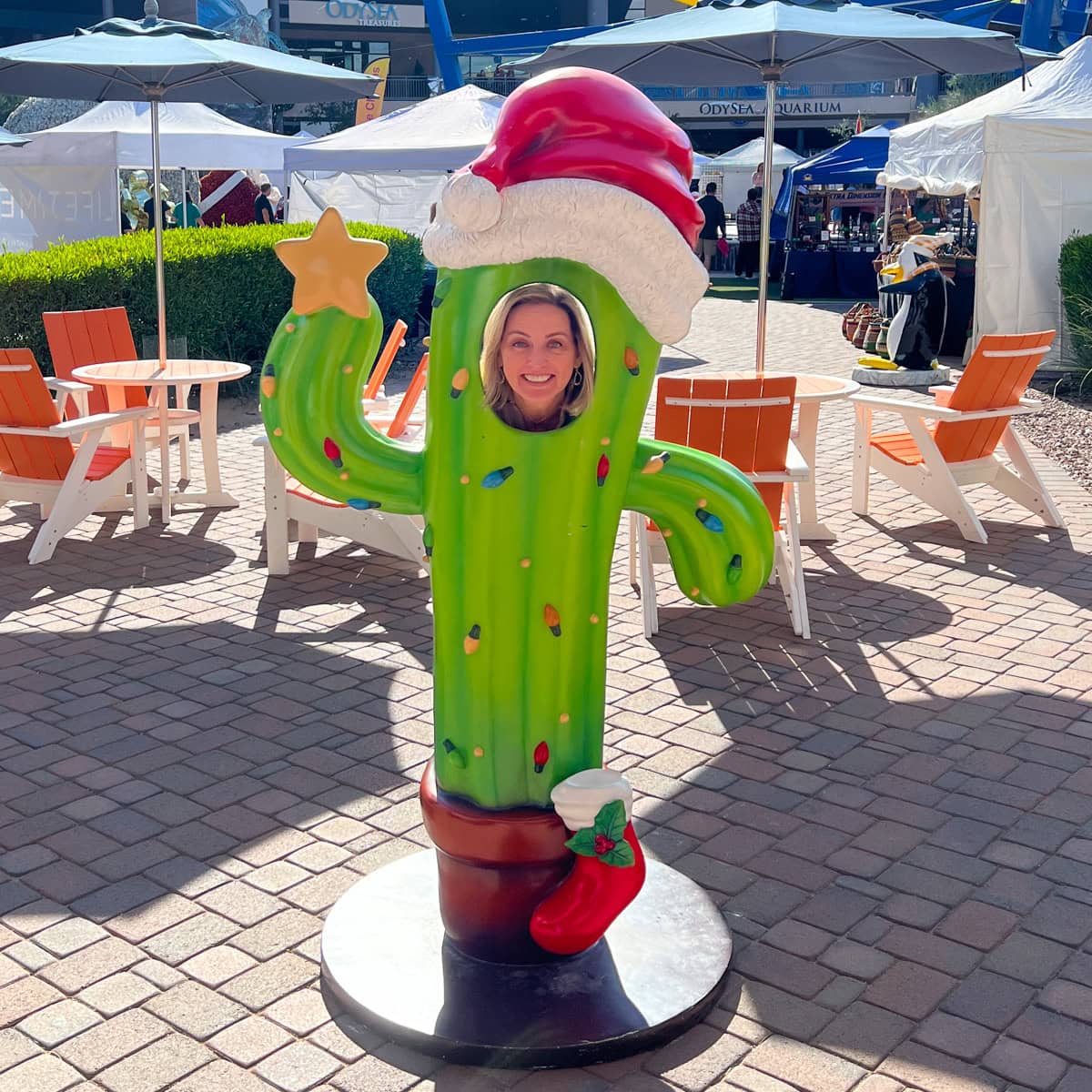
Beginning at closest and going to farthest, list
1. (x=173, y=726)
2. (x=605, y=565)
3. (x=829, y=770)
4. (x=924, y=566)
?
(x=605, y=565)
(x=829, y=770)
(x=173, y=726)
(x=924, y=566)

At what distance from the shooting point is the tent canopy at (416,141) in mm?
12664

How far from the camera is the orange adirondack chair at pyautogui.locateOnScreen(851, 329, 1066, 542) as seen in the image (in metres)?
6.62

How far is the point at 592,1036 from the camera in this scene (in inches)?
114

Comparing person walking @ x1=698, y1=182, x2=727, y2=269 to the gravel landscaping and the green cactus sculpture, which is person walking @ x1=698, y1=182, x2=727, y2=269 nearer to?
the gravel landscaping

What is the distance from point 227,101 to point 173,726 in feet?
18.5

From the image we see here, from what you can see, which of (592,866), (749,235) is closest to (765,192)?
(592,866)

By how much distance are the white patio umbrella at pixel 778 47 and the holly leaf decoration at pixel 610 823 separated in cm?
369

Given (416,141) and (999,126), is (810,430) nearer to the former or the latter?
(999,126)

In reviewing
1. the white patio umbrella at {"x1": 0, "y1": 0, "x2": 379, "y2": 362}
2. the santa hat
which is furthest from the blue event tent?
the santa hat

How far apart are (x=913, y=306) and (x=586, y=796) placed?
10172 millimetres

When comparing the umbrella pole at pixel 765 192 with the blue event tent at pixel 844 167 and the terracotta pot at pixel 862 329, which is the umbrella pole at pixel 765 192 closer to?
the terracotta pot at pixel 862 329

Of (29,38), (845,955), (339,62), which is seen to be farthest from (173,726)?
(339,62)

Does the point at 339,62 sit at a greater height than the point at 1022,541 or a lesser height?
greater

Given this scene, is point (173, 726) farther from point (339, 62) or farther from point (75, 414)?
point (339, 62)
